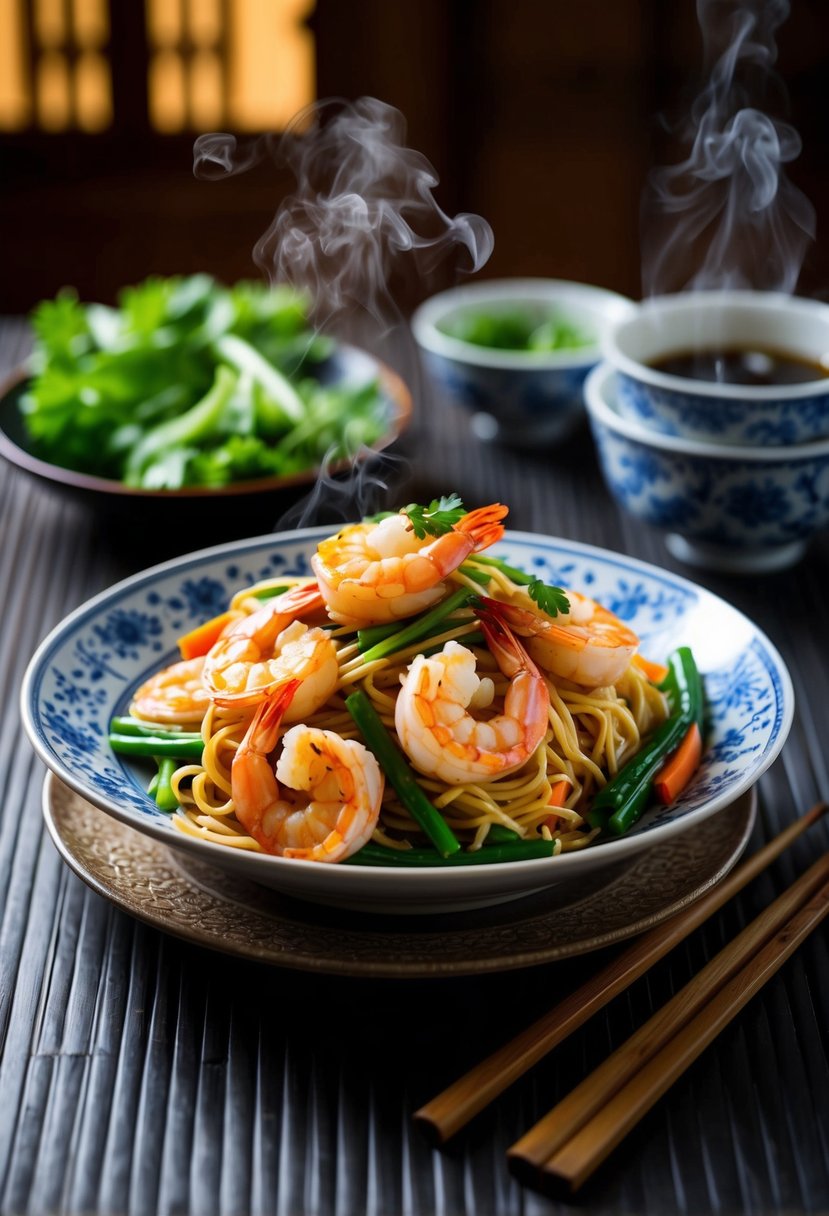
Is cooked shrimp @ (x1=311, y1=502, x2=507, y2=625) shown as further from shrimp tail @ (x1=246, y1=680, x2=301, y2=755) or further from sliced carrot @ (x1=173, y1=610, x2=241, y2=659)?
sliced carrot @ (x1=173, y1=610, x2=241, y2=659)

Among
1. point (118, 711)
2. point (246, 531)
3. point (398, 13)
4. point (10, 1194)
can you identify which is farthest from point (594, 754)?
point (398, 13)

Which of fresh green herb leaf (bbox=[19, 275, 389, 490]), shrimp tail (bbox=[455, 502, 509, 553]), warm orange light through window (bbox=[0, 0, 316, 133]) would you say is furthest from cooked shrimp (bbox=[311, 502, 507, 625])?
warm orange light through window (bbox=[0, 0, 316, 133])

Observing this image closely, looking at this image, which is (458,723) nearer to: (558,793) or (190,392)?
(558,793)

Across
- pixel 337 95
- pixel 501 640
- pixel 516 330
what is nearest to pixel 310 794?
pixel 501 640

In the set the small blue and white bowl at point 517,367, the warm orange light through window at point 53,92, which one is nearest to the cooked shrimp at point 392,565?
the small blue and white bowl at point 517,367

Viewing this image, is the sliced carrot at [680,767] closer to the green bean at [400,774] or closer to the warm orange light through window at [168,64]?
the green bean at [400,774]

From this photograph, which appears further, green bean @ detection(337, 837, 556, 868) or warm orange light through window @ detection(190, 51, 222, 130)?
warm orange light through window @ detection(190, 51, 222, 130)
